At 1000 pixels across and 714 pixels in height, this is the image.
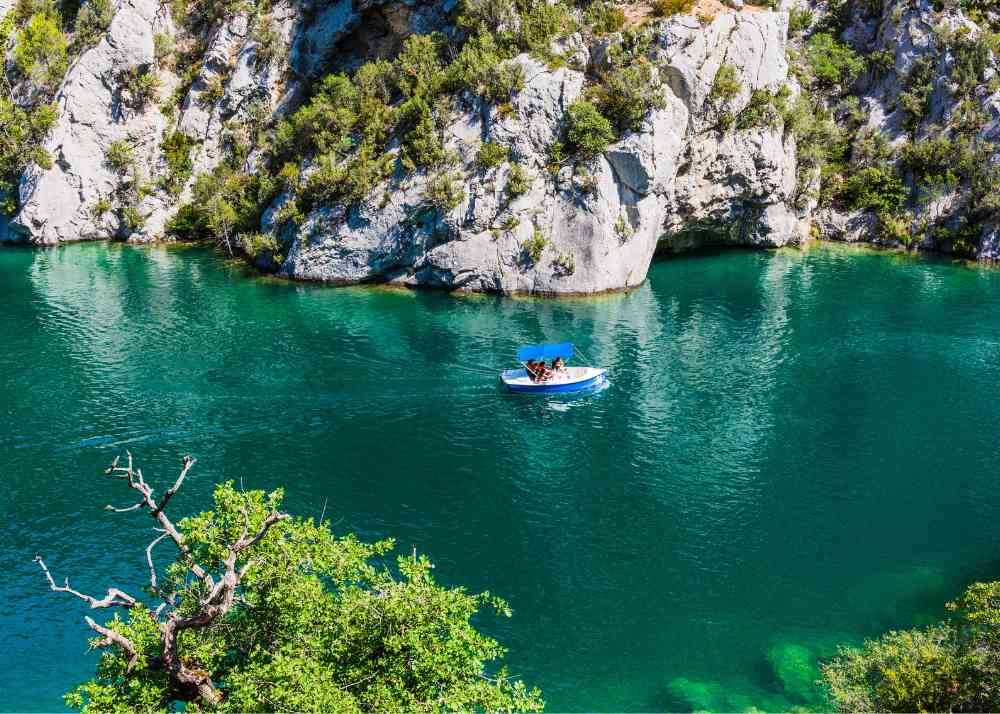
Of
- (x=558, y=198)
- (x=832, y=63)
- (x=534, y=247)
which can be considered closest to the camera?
(x=534, y=247)

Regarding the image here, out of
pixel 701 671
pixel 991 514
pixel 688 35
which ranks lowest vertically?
pixel 701 671

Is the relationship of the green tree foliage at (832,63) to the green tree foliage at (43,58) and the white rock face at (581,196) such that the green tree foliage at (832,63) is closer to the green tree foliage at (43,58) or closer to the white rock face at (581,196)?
the white rock face at (581,196)

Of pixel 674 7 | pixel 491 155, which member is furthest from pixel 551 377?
pixel 674 7

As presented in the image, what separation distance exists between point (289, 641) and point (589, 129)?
61.5 meters

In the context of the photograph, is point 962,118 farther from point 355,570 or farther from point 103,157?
point 103,157

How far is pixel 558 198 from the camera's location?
2987 inches

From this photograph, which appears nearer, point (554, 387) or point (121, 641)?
point (121, 641)

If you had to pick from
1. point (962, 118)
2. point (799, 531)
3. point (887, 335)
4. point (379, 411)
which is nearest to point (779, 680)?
point (799, 531)

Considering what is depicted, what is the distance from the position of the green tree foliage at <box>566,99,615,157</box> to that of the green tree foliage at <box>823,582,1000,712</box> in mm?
55006

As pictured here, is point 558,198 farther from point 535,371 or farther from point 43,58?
point 43,58

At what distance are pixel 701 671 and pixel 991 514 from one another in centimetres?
2069

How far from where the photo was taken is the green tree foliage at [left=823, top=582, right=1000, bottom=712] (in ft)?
75.7

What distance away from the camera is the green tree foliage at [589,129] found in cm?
7450

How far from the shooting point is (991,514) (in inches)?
1625
